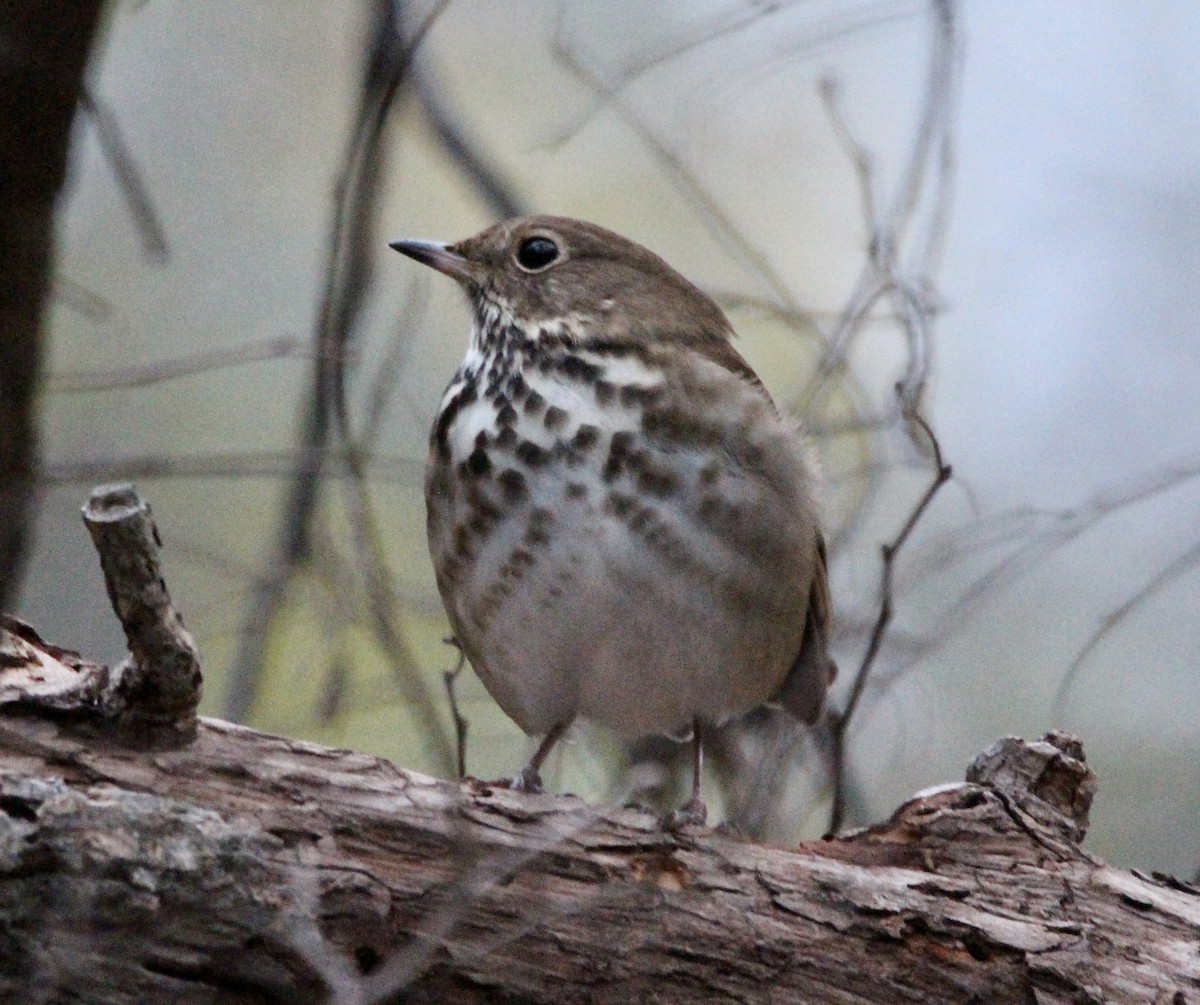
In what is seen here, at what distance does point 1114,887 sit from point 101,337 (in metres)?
4.67

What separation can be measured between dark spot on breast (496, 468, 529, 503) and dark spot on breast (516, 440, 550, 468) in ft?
0.12

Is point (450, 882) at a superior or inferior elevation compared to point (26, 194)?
inferior

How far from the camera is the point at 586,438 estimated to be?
4.01 meters

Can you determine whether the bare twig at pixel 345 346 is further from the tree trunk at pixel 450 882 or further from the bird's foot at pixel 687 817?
the bird's foot at pixel 687 817

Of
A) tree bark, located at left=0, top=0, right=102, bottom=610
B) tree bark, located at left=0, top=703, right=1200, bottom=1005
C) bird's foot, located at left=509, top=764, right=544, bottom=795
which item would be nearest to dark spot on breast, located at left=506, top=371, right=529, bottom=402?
bird's foot, located at left=509, top=764, right=544, bottom=795

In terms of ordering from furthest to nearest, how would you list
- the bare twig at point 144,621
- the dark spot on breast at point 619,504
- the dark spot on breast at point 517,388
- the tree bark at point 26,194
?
the dark spot on breast at point 517,388, the dark spot on breast at point 619,504, the bare twig at point 144,621, the tree bark at point 26,194

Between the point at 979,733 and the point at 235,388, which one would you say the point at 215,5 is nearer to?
the point at 235,388

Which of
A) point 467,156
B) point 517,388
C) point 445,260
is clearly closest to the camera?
point 517,388

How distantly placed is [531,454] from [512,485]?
88 mm

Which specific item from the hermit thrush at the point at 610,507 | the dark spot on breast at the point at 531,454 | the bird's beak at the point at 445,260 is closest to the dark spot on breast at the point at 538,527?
the hermit thrush at the point at 610,507

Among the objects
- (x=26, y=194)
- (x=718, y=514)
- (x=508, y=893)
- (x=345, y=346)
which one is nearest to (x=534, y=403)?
(x=718, y=514)

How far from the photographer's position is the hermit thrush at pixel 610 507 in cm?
396

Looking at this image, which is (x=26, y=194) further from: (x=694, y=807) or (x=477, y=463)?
(x=694, y=807)

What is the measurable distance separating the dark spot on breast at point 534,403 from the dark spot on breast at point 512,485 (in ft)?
0.61
